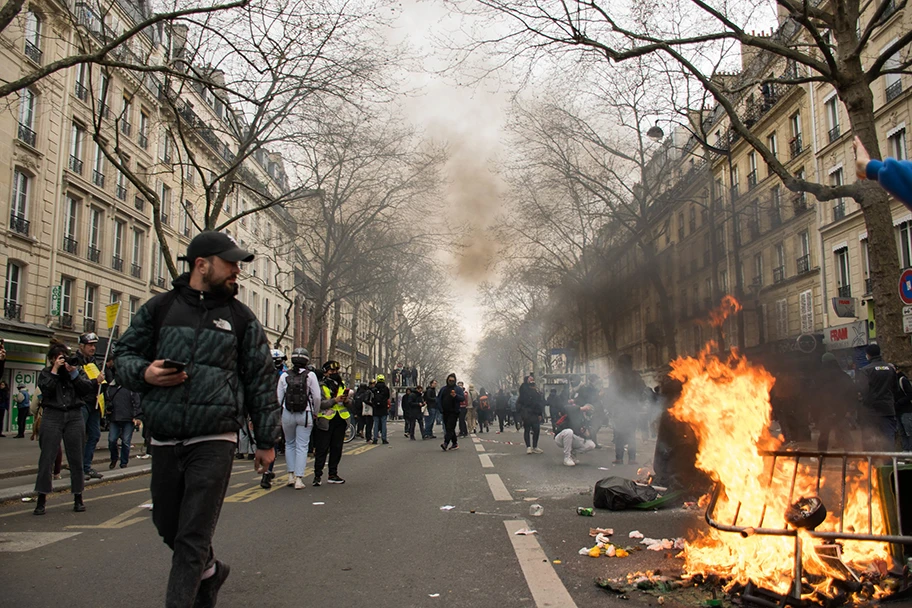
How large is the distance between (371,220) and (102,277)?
11.5 m

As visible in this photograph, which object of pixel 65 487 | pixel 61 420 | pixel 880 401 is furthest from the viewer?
pixel 880 401

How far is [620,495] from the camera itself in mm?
6859

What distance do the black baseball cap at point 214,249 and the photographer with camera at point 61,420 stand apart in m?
4.90

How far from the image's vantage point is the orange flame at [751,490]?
3.88 meters

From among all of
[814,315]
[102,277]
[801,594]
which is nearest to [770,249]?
[814,315]

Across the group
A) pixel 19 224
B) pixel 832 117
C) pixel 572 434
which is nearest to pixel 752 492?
pixel 572 434

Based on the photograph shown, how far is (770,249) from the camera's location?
31.6m

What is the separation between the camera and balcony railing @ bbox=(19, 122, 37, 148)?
2361 centimetres

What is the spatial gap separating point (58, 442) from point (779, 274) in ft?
98.4

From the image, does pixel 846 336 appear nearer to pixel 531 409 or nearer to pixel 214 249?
pixel 531 409

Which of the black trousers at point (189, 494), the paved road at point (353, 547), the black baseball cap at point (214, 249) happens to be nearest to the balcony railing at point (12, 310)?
the paved road at point (353, 547)

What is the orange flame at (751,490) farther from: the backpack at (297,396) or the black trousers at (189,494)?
the backpack at (297,396)

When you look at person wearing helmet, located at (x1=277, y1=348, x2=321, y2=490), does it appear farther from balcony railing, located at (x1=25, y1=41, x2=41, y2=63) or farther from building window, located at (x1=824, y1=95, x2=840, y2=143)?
building window, located at (x1=824, y1=95, x2=840, y2=143)

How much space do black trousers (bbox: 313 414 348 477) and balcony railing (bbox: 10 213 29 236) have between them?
18.9m
